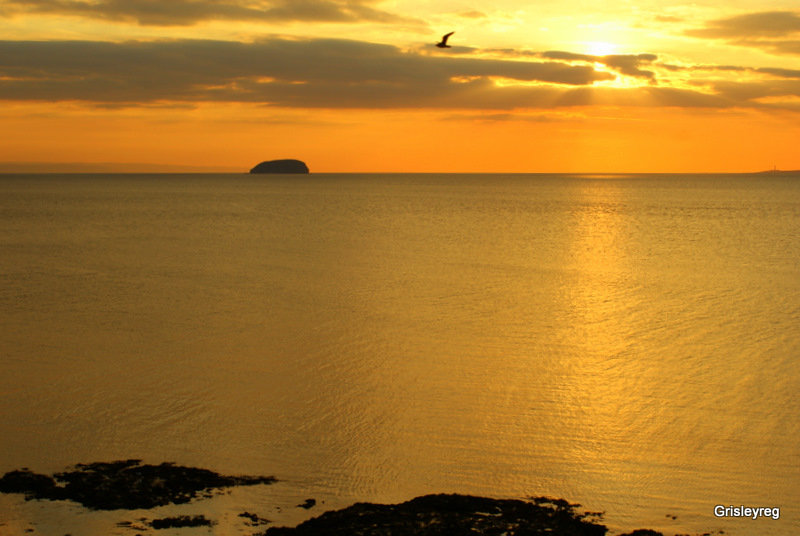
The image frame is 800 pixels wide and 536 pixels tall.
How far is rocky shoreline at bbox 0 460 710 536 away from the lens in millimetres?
10742

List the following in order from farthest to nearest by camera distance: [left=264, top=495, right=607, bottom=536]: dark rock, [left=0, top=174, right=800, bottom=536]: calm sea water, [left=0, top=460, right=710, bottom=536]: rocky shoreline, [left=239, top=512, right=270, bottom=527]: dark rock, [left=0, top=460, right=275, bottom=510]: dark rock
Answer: [left=0, top=174, right=800, bottom=536]: calm sea water, [left=0, top=460, right=275, bottom=510]: dark rock, [left=239, top=512, right=270, bottom=527]: dark rock, [left=0, top=460, right=710, bottom=536]: rocky shoreline, [left=264, top=495, right=607, bottom=536]: dark rock

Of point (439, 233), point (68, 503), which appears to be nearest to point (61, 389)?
point (68, 503)

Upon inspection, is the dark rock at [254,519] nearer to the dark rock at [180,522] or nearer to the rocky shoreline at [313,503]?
the rocky shoreline at [313,503]

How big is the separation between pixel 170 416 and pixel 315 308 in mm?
12535

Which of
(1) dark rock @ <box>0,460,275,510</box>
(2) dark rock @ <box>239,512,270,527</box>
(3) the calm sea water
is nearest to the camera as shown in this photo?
(2) dark rock @ <box>239,512,270,527</box>

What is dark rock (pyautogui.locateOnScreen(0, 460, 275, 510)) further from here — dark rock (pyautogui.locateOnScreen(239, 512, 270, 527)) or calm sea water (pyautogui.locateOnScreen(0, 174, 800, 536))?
dark rock (pyautogui.locateOnScreen(239, 512, 270, 527))

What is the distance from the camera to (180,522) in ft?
35.9

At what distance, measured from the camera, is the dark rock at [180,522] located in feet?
35.6

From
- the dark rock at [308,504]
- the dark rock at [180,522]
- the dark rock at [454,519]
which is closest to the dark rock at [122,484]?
the dark rock at [180,522]

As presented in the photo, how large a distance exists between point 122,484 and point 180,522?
179 cm

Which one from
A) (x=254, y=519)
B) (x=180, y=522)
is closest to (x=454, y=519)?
(x=254, y=519)

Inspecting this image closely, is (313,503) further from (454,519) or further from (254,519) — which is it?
(454,519)

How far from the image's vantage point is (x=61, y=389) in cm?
1781

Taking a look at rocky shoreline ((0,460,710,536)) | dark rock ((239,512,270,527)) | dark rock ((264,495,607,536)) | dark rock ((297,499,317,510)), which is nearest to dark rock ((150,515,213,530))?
rocky shoreline ((0,460,710,536))
